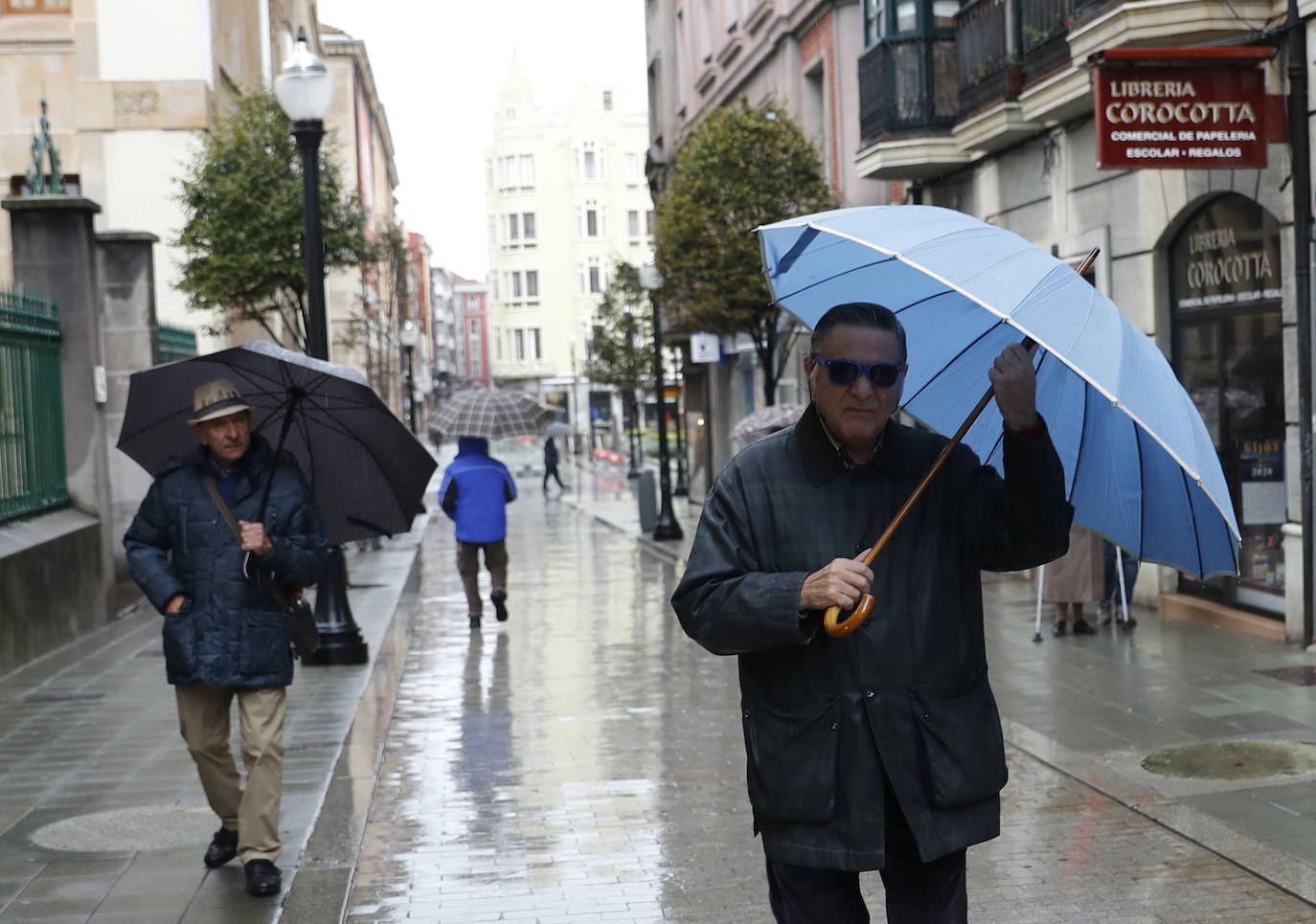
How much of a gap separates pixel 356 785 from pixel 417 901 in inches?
78.3

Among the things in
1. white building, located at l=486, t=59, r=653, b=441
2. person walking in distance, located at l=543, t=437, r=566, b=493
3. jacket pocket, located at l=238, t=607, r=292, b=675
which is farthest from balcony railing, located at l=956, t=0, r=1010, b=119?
white building, located at l=486, t=59, r=653, b=441

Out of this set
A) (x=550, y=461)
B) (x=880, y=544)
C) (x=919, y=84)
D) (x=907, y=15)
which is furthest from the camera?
(x=550, y=461)


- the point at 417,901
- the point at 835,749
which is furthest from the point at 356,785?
the point at 835,749

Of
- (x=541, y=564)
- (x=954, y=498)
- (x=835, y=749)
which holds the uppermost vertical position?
(x=954, y=498)

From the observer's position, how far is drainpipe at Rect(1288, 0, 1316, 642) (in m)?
11.2

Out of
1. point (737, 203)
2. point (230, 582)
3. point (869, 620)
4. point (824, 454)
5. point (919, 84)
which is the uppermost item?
point (919, 84)

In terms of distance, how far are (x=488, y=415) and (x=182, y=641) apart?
976 centimetres

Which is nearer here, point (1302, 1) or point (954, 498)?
point (954, 498)

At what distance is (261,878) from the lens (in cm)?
613

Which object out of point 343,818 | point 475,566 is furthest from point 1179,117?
point 343,818

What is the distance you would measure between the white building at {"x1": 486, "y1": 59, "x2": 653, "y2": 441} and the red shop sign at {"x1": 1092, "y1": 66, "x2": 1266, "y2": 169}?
279 feet

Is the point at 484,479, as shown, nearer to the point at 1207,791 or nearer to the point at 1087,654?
the point at 1087,654

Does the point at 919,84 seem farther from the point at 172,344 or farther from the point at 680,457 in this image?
the point at 680,457

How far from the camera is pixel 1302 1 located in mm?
11344
